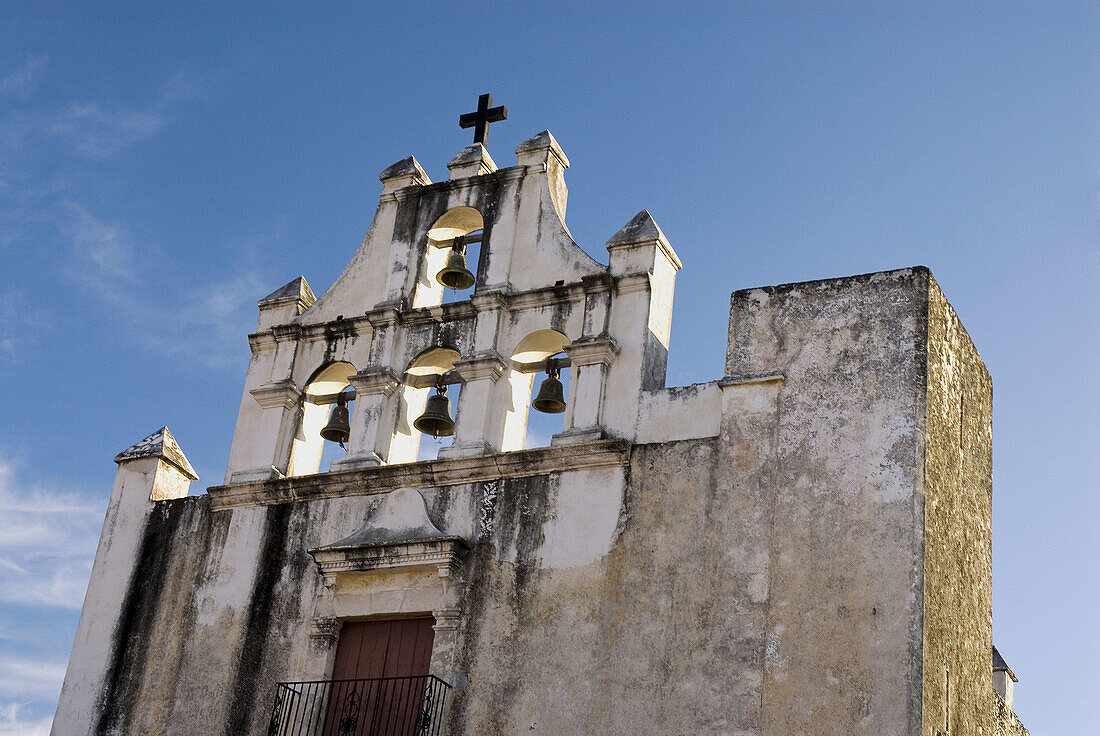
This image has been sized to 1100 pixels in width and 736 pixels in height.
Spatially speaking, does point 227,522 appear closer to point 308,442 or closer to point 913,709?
point 308,442

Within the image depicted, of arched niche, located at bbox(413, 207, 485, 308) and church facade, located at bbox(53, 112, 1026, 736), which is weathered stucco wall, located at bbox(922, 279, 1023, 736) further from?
arched niche, located at bbox(413, 207, 485, 308)

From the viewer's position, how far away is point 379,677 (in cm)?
1231

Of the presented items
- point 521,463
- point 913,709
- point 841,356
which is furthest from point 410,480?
point 913,709

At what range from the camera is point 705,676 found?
10977mm

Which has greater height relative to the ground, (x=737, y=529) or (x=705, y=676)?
(x=737, y=529)

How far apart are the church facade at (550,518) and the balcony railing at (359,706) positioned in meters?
0.02

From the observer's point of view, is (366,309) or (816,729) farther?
(366,309)

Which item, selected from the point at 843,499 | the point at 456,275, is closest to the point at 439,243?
the point at 456,275

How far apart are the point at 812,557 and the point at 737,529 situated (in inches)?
26.0

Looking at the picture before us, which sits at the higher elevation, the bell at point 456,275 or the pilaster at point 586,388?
the bell at point 456,275

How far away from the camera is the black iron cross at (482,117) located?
15.1 meters

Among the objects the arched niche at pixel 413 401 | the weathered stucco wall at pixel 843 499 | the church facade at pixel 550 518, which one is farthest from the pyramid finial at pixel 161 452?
the weathered stucco wall at pixel 843 499

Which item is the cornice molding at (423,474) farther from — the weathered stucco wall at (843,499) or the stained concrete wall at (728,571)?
the weathered stucco wall at (843,499)

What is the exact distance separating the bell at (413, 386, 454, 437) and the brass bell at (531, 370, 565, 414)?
2.64ft
